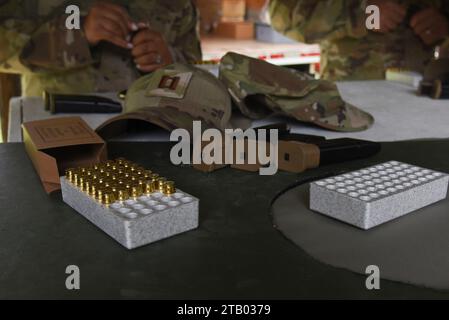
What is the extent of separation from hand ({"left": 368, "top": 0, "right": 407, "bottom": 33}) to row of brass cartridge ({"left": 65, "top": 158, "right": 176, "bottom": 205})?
2070 mm

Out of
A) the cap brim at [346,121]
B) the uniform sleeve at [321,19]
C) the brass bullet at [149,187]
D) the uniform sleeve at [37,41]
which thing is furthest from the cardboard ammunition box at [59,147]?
the uniform sleeve at [321,19]

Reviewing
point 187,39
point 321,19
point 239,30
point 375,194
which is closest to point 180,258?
point 375,194

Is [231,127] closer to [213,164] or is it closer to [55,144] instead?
[213,164]

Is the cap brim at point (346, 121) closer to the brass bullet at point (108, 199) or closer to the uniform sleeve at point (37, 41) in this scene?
the brass bullet at point (108, 199)

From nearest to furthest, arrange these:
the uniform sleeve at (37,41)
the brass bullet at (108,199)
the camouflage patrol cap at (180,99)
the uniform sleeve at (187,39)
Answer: the brass bullet at (108,199) < the camouflage patrol cap at (180,99) < the uniform sleeve at (37,41) < the uniform sleeve at (187,39)

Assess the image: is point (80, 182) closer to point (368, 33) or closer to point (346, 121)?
point (346, 121)

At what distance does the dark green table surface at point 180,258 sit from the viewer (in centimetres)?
59

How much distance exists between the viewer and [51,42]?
193 centimetres

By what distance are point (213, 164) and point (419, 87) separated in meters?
1.22

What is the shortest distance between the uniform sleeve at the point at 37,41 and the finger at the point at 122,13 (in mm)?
152

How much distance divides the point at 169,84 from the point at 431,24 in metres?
1.73

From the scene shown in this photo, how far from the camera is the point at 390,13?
2.59 metres

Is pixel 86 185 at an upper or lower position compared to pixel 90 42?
lower
